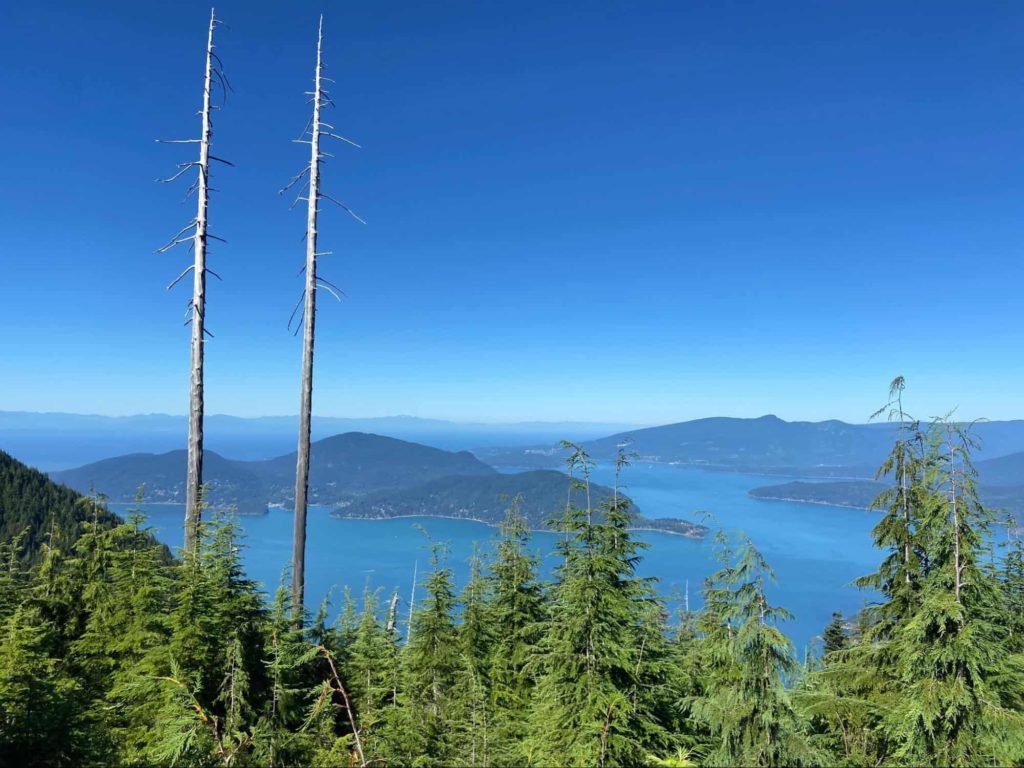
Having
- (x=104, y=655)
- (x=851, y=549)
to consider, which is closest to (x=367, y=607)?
(x=104, y=655)

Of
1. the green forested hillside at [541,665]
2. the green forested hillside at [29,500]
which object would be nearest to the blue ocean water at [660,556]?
the green forested hillside at [29,500]

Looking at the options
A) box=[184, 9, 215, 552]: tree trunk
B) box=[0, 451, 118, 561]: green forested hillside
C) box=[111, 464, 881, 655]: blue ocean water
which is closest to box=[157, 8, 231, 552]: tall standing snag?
box=[184, 9, 215, 552]: tree trunk

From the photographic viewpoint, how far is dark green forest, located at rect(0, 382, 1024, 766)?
4.64m

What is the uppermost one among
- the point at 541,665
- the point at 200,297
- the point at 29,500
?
the point at 200,297

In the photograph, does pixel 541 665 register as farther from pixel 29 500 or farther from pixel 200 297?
pixel 29 500

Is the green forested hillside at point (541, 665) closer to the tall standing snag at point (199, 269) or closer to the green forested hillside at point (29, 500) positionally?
the tall standing snag at point (199, 269)

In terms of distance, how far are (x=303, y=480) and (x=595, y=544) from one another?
21.7 feet

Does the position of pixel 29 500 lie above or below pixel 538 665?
below

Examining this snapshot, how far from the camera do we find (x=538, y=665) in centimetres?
613

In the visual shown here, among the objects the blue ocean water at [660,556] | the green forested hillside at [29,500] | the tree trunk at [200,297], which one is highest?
the tree trunk at [200,297]

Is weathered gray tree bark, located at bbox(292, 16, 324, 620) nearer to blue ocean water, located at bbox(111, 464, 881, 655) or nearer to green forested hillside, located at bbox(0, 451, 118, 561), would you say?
green forested hillside, located at bbox(0, 451, 118, 561)

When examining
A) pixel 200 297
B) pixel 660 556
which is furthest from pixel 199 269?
pixel 660 556

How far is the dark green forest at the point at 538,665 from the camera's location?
15.2ft

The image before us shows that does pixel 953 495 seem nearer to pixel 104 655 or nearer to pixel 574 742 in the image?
pixel 574 742
